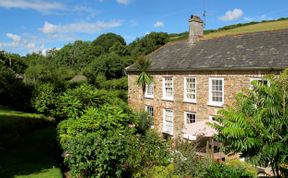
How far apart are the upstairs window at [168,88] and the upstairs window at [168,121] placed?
1175 mm

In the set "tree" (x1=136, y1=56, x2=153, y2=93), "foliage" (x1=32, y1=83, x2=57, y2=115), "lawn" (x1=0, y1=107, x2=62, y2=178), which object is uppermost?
"tree" (x1=136, y1=56, x2=153, y2=93)

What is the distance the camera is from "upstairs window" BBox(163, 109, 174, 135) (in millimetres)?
24070

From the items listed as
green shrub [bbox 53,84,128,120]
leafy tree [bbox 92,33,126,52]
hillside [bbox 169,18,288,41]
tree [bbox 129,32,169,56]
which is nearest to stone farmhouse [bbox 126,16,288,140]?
green shrub [bbox 53,84,128,120]

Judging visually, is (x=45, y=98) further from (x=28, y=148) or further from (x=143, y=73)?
(x=28, y=148)

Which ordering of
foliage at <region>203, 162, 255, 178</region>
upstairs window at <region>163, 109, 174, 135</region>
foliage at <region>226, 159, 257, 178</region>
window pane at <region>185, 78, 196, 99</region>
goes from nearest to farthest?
foliage at <region>203, 162, 255, 178</region> → foliage at <region>226, 159, 257, 178</region> → window pane at <region>185, 78, 196, 99</region> → upstairs window at <region>163, 109, 174, 135</region>

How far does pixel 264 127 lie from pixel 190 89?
1384cm

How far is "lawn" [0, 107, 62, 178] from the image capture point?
12875 mm

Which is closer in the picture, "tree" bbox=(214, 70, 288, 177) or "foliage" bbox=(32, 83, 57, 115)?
"tree" bbox=(214, 70, 288, 177)

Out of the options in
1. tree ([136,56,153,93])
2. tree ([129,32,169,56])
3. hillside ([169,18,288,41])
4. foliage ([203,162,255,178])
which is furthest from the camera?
tree ([129,32,169,56])

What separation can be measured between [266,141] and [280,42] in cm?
1268

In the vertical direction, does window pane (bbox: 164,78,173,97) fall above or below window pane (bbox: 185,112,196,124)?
above

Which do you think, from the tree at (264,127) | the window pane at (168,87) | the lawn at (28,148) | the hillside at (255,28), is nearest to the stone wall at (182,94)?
the window pane at (168,87)

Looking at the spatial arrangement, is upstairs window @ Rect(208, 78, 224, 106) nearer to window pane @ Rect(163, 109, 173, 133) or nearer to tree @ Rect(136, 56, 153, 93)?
window pane @ Rect(163, 109, 173, 133)

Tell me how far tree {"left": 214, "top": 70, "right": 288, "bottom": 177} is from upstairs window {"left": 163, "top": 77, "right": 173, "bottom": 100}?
15.0 meters
